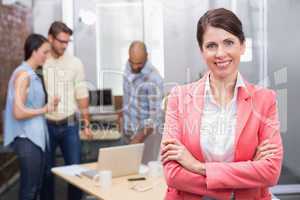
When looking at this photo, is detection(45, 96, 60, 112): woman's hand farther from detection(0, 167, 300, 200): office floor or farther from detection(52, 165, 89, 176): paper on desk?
Answer: detection(0, 167, 300, 200): office floor

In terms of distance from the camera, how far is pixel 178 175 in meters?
1.38

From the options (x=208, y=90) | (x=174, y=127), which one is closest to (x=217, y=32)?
(x=208, y=90)

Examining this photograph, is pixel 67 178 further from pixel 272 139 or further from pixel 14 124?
pixel 272 139

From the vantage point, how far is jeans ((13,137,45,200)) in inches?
120

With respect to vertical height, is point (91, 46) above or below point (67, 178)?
above

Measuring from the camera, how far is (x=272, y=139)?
139 cm

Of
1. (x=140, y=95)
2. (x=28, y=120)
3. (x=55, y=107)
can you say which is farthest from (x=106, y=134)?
(x=28, y=120)

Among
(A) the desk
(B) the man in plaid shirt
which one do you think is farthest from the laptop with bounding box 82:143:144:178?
(B) the man in plaid shirt

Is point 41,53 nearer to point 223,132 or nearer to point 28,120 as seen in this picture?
point 28,120

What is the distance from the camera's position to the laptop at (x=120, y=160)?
2.46m

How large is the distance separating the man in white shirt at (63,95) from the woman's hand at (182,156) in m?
2.23

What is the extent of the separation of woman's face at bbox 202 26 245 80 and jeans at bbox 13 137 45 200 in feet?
6.66

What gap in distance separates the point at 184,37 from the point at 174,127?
106 inches

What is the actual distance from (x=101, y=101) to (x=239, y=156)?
114 inches
